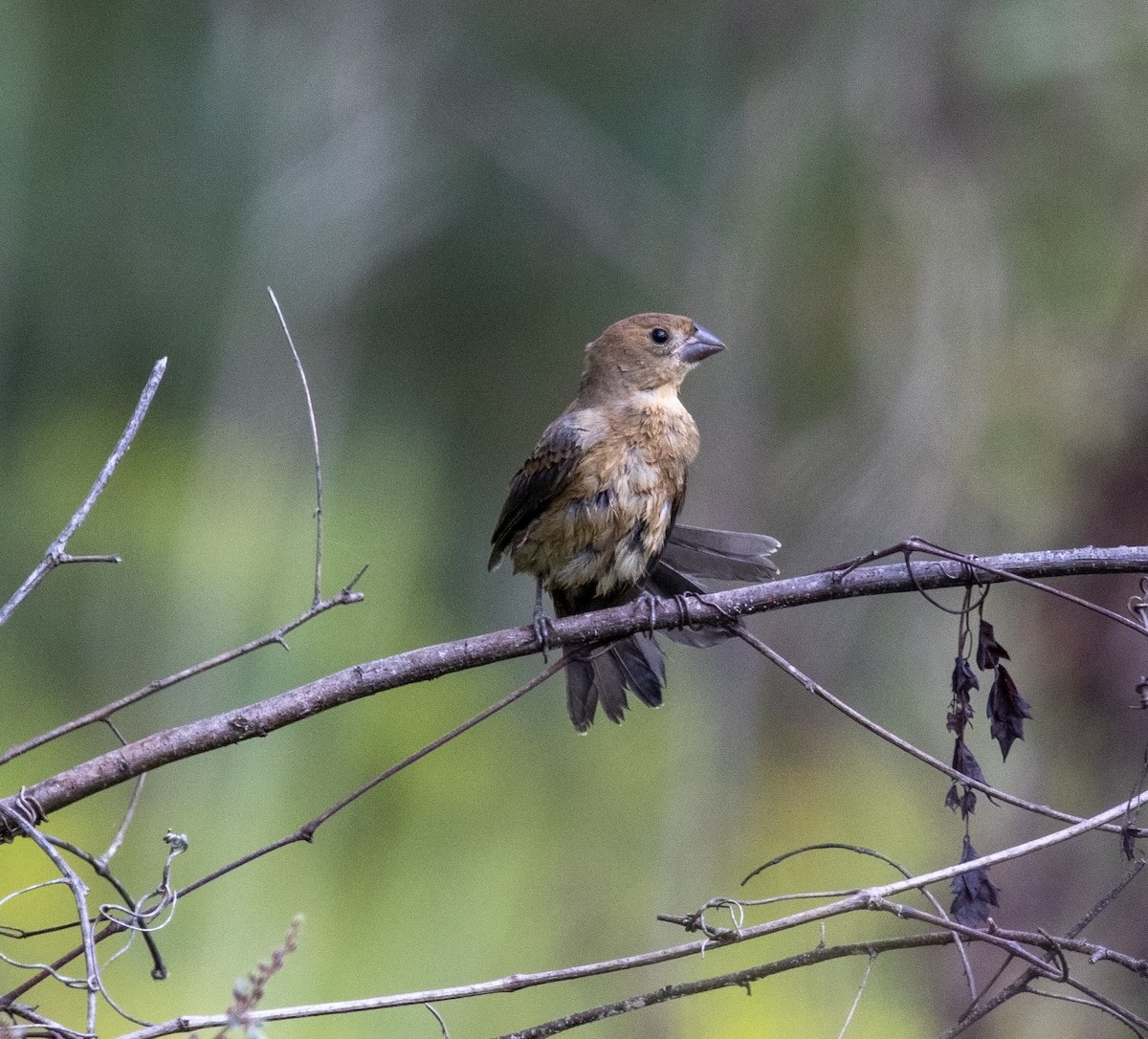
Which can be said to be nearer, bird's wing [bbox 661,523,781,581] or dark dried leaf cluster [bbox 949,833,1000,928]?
dark dried leaf cluster [bbox 949,833,1000,928]

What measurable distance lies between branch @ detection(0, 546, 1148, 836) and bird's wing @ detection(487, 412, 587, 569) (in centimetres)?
123

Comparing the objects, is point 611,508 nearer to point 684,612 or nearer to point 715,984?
point 684,612

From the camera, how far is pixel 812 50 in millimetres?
8031

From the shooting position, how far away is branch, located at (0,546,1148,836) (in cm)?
197

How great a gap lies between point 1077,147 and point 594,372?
4049 millimetres

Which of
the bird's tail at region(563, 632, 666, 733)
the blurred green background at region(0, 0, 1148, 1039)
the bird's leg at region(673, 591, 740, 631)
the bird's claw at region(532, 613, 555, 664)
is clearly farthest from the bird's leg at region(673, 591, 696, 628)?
the blurred green background at region(0, 0, 1148, 1039)

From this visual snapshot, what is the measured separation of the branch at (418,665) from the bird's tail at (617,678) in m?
1.02

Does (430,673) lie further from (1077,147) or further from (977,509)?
(1077,147)

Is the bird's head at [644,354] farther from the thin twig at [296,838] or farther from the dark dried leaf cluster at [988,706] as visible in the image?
the dark dried leaf cluster at [988,706]

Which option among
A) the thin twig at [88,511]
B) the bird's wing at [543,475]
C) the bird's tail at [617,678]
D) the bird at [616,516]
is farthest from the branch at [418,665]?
the bird's wing at [543,475]

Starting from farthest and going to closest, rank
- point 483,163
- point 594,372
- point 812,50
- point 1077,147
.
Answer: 1. point 483,163
2. point 812,50
3. point 1077,147
4. point 594,372

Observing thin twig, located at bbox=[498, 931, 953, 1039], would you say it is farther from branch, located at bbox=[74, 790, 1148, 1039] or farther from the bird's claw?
the bird's claw

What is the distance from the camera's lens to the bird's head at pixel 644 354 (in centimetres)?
371

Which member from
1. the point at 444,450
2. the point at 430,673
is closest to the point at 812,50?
the point at 444,450
